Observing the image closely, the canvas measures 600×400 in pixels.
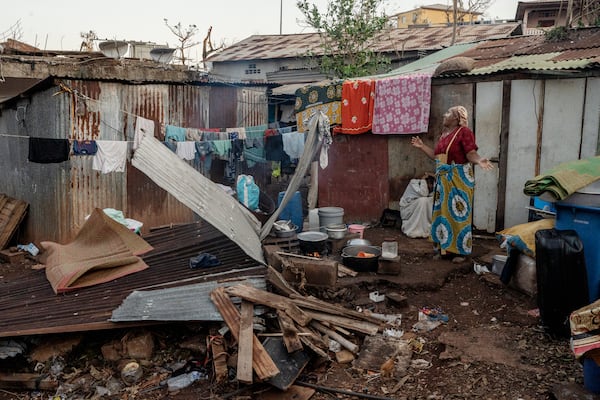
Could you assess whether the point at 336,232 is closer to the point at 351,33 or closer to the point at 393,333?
the point at 393,333

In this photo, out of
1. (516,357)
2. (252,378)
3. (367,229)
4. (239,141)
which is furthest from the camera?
(239,141)

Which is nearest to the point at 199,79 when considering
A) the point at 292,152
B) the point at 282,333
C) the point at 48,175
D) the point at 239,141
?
the point at 239,141

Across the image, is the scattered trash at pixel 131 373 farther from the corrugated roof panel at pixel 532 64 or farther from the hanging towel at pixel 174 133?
the corrugated roof panel at pixel 532 64

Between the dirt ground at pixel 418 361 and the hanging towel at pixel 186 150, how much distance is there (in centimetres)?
499

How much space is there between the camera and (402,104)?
28.7 ft

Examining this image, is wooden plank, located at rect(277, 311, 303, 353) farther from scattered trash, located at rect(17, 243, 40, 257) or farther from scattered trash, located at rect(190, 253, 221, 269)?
scattered trash, located at rect(17, 243, 40, 257)

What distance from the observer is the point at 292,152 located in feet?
33.6

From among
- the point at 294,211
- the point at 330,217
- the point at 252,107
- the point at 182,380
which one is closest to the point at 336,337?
A: the point at 182,380

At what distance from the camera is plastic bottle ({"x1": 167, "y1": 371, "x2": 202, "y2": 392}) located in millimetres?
4332

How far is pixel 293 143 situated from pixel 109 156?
3574 millimetres

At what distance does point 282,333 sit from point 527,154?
527 cm

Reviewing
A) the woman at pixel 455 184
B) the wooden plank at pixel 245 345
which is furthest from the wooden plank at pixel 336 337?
the woman at pixel 455 184

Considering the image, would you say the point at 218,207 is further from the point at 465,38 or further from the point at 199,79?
the point at 465,38

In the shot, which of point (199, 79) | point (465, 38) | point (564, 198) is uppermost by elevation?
point (465, 38)
